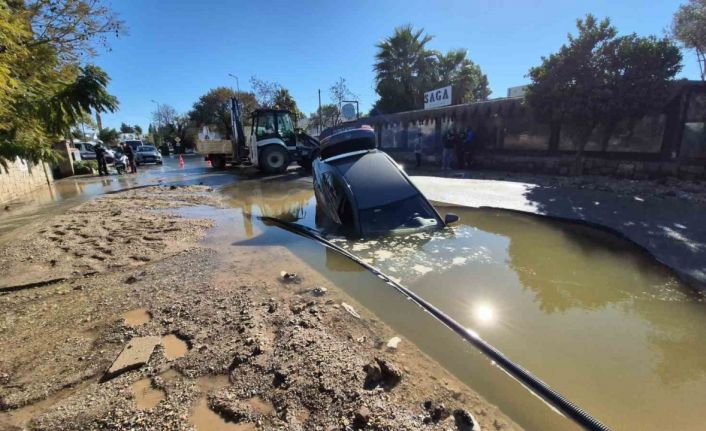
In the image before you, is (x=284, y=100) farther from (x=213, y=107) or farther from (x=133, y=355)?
(x=133, y=355)

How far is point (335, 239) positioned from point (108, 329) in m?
3.37

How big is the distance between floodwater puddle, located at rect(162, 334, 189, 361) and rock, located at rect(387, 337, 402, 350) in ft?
5.45

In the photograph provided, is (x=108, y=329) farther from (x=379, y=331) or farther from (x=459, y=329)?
(x=459, y=329)

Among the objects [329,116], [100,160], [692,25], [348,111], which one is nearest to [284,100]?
[329,116]

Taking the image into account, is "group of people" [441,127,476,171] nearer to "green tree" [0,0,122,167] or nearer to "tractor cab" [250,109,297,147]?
Result: "tractor cab" [250,109,297,147]

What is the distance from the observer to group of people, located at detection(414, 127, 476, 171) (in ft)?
47.8

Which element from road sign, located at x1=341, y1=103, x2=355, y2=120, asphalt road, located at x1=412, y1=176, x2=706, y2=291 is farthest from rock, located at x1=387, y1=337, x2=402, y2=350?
road sign, located at x1=341, y1=103, x2=355, y2=120

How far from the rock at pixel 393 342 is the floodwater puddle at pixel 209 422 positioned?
1216 mm

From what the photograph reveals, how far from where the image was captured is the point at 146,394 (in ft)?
7.34

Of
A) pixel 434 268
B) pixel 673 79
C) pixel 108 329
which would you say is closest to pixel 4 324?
pixel 108 329

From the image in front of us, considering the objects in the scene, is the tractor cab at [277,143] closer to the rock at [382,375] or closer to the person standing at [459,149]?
the person standing at [459,149]

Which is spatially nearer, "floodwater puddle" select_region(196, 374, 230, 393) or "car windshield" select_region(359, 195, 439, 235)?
"floodwater puddle" select_region(196, 374, 230, 393)

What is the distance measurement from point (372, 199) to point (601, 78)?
28.7 feet

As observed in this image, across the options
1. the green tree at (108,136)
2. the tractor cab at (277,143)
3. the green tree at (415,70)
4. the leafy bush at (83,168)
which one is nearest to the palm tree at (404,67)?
the green tree at (415,70)
